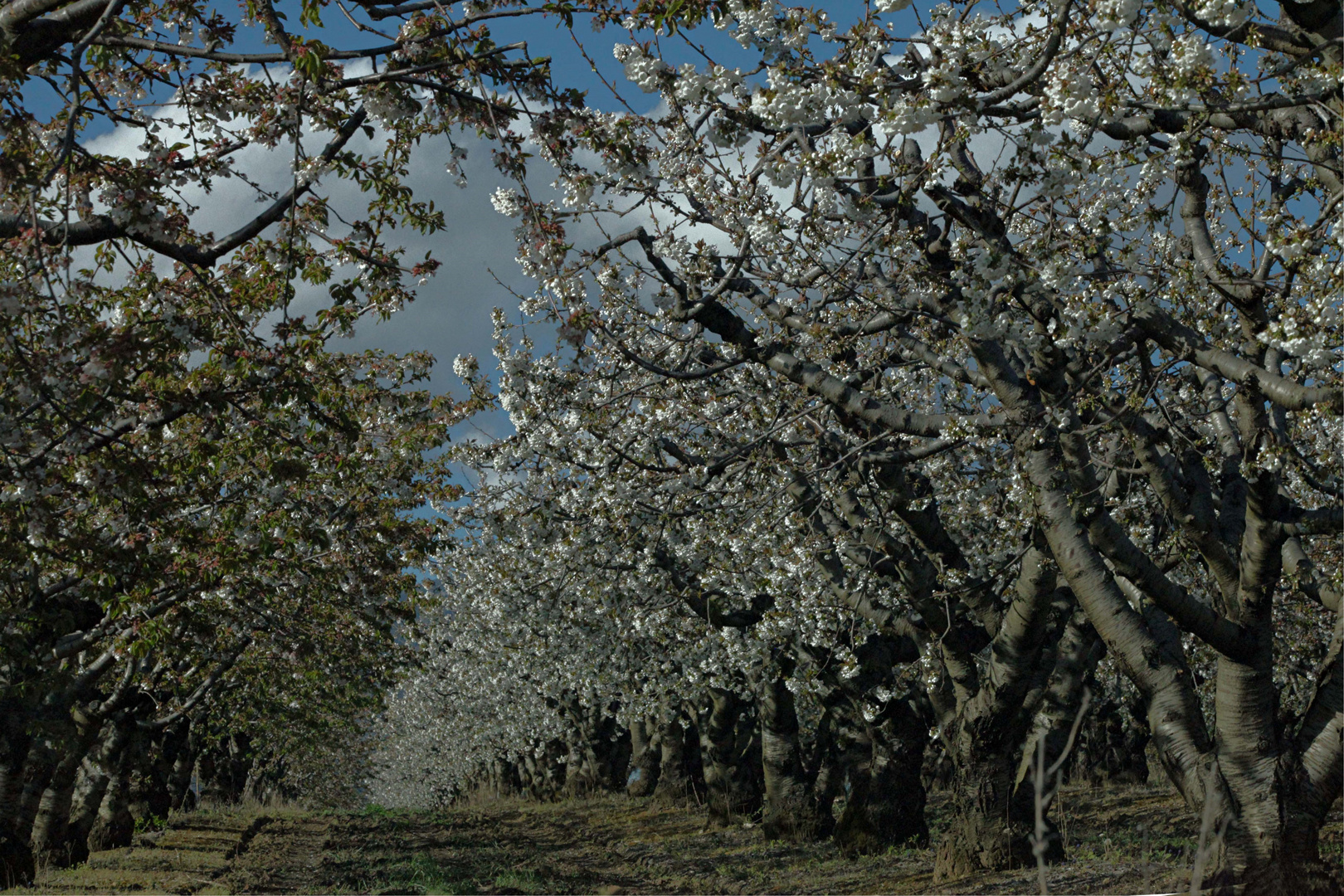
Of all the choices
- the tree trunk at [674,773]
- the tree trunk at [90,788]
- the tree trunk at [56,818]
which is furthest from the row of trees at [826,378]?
the tree trunk at [674,773]

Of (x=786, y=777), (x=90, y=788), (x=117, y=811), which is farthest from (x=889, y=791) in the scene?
(x=117, y=811)

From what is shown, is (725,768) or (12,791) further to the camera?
(725,768)

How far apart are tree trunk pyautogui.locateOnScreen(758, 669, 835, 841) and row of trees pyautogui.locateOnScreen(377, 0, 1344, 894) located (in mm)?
1836

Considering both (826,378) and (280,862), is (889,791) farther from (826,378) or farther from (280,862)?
(280,862)

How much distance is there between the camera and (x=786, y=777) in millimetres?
17938

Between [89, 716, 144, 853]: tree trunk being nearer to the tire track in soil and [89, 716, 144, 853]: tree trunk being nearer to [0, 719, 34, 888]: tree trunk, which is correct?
the tire track in soil

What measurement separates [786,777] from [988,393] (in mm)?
10344

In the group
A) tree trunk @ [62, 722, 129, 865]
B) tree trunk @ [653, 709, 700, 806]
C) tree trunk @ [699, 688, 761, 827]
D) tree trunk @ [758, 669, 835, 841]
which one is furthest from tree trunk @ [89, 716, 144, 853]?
tree trunk @ [758, 669, 835, 841]

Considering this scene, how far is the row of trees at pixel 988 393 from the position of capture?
20.5 feet

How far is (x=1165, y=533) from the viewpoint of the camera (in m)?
10.3

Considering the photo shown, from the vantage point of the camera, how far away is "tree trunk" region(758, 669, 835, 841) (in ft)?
57.9

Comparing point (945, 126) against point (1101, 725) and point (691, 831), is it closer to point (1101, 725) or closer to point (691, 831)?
point (691, 831)

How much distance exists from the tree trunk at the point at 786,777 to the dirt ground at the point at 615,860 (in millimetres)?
466

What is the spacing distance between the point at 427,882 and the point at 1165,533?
1152 centimetres
